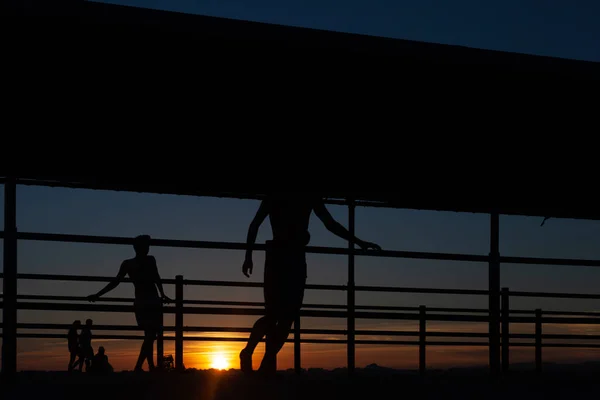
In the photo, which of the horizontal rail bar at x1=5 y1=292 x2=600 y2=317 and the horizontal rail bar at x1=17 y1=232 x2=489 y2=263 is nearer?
the horizontal rail bar at x1=17 y1=232 x2=489 y2=263

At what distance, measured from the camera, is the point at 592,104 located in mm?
4297

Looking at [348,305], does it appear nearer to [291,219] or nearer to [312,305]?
[312,305]

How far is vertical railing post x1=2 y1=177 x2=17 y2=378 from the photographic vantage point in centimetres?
600

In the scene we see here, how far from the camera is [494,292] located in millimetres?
7980

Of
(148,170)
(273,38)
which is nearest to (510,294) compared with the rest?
(148,170)

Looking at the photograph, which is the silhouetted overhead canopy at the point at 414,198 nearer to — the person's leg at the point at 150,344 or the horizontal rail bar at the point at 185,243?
the horizontal rail bar at the point at 185,243

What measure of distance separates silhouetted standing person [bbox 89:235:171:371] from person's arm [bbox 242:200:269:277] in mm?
1171

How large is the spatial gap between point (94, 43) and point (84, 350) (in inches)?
248

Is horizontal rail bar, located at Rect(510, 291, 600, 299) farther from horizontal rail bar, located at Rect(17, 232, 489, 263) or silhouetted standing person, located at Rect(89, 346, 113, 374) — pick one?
silhouetted standing person, located at Rect(89, 346, 113, 374)

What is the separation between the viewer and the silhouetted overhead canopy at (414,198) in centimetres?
569

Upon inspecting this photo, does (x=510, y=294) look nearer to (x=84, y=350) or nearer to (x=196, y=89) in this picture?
(x=84, y=350)

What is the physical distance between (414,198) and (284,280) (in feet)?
6.51

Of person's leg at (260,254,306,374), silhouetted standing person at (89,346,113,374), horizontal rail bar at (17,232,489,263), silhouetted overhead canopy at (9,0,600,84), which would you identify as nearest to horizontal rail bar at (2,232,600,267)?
horizontal rail bar at (17,232,489,263)

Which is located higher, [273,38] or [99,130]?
[273,38]
